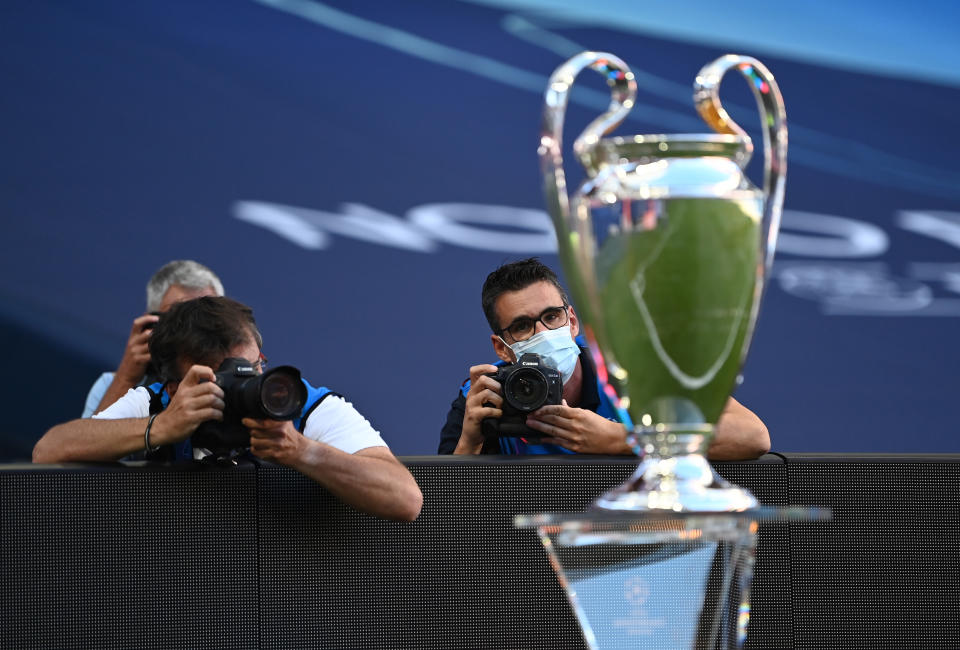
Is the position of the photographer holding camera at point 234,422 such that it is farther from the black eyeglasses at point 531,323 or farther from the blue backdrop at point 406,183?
the blue backdrop at point 406,183

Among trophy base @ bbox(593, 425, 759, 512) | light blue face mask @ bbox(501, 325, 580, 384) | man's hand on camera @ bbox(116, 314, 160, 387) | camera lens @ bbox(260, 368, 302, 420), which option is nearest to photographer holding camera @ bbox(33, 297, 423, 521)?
camera lens @ bbox(260, 368, 302, 420)

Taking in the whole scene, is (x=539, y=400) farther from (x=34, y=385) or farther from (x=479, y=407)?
(x=34, y=385)

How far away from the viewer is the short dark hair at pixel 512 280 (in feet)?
8.84

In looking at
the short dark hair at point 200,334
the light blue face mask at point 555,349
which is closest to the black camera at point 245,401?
the short dark hair at point 200,334

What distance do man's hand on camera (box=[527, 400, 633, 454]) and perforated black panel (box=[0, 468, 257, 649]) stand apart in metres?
0.60

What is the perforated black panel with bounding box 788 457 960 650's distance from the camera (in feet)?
6.49

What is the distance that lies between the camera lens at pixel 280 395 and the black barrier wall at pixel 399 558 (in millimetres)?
135

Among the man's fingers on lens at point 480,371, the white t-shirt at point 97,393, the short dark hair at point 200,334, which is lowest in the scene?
the man's fingers on lens at point 480,371

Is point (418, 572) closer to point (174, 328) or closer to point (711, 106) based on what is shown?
point (174, 328)

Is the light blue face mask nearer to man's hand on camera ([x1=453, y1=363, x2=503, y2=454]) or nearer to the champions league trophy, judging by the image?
man's hand on camera ([x1=453, y1=363, x2=503, y2=454])

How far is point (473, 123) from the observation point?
4176 millimetres

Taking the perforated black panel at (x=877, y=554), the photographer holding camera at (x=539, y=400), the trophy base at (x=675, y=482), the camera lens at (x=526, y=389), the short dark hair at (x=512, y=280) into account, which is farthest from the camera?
the short dark hair at (x=512, y=280)

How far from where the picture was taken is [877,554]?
2008 mm

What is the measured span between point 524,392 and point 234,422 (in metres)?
0.62
